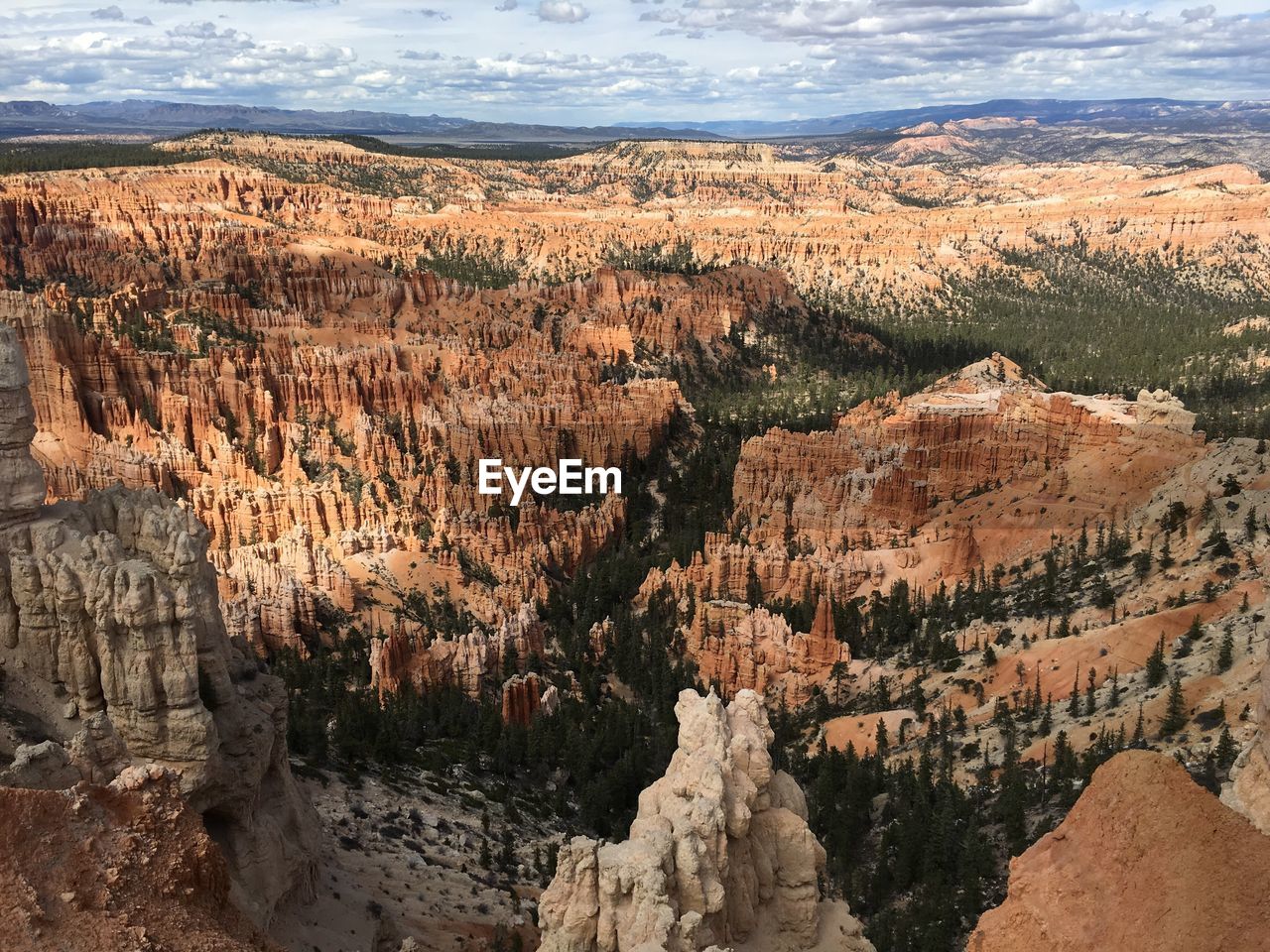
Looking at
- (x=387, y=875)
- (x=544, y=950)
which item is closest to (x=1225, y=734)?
(x=544, y=950)

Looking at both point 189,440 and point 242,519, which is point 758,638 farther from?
point 189,440

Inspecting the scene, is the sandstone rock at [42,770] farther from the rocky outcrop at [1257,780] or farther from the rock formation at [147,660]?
the rocky outcrop at [1257,780]

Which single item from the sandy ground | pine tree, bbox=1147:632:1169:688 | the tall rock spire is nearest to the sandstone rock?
the sandy ground

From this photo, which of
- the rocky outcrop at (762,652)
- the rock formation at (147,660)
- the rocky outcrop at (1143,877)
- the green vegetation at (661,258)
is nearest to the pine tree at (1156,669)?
the rocky outcrop at (762,652)

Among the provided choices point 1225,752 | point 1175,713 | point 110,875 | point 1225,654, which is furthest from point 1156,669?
point 110,875

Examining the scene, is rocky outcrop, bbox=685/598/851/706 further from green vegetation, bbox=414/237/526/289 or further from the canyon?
green vegetation, bbox=414/237/526/289

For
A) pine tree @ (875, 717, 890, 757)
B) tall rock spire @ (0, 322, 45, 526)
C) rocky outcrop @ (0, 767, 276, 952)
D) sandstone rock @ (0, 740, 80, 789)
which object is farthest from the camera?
pine tree @ (875, 717, 890, 757)

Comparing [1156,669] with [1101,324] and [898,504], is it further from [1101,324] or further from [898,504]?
[1101,324]
